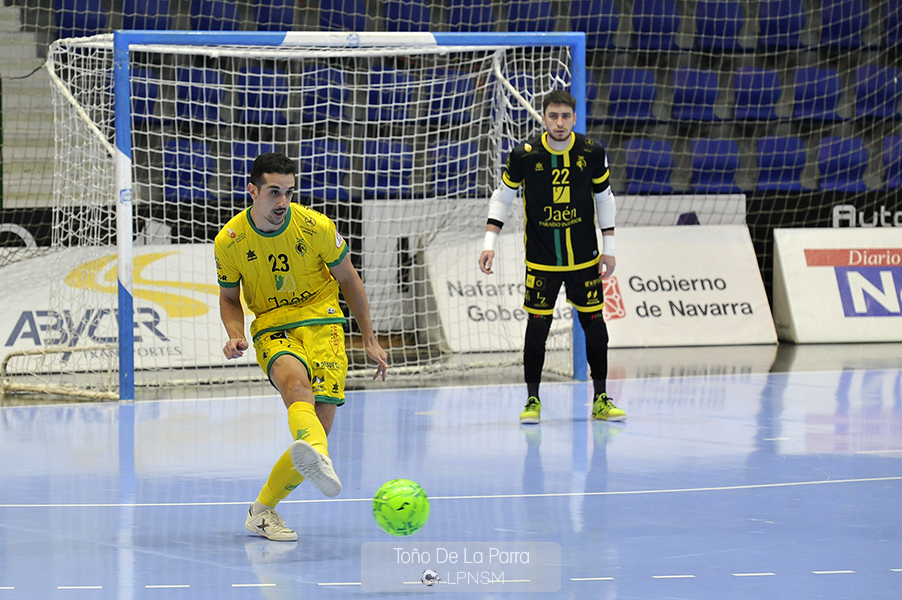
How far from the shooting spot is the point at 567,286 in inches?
234

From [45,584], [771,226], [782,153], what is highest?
[782,153]

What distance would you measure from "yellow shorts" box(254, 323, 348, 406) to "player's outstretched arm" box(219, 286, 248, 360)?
0.30 feet

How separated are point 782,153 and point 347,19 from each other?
16.7ft

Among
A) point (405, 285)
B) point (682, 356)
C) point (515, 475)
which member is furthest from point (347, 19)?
point (515, 475)

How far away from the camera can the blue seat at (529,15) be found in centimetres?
1159

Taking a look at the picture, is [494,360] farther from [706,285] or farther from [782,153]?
[782,153]

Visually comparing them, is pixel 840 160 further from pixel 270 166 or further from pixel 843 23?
pixel 270 166

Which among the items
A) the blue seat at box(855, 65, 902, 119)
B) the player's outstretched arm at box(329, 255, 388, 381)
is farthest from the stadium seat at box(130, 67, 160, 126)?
the blue seat at box(855, 65, 902, 119)

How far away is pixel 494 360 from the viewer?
8.91m

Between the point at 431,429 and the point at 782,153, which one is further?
the point at 782,153

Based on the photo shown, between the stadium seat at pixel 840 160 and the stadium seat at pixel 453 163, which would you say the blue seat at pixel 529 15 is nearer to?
the stadium seat at pixel 453 163

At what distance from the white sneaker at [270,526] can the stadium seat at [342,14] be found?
8.22 m

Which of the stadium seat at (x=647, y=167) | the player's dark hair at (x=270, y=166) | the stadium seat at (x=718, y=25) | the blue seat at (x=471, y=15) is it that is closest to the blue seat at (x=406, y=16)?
the blue seat at (x=471, y=15)

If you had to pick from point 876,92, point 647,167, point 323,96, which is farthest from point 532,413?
point 876,92
